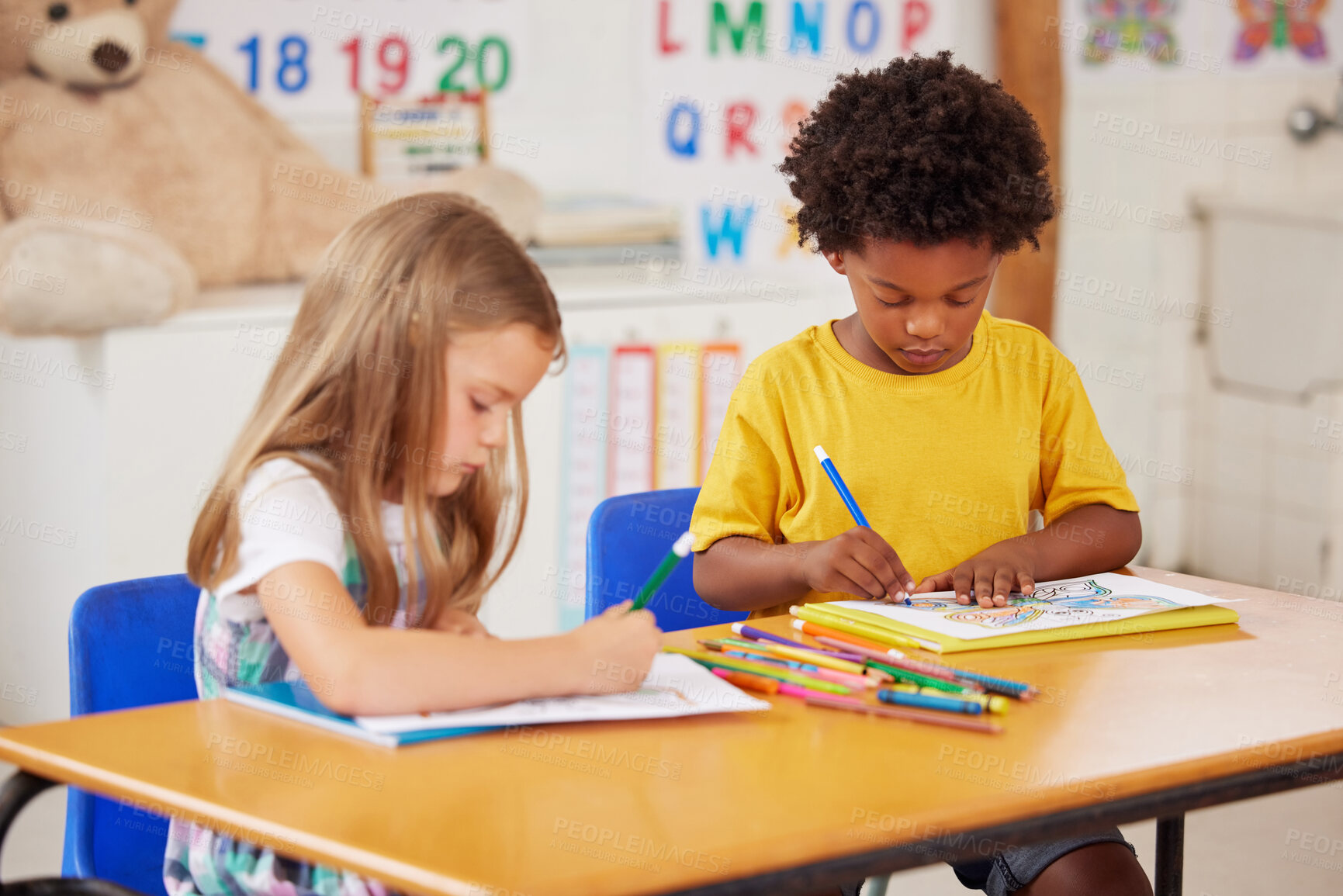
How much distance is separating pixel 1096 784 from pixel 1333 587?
350cm

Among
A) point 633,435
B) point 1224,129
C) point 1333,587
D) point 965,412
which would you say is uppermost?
point 1224,129

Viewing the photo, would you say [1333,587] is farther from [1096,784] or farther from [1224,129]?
[1096,784]

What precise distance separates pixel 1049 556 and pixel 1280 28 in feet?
10.6

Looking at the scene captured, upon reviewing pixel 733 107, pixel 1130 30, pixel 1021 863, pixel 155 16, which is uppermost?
pixel 1130 30

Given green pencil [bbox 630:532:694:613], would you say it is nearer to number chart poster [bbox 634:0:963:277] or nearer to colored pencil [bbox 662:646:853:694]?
colored pencil [bbox 662:646:853:694]

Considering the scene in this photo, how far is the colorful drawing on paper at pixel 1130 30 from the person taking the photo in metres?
4.03

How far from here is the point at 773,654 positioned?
46.8 inches

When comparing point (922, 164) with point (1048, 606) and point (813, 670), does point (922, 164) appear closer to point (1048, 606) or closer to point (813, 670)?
point (1048, 606)

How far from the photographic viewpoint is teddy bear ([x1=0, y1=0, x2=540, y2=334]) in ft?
8.49

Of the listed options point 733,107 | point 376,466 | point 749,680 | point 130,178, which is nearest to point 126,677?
point 376,466

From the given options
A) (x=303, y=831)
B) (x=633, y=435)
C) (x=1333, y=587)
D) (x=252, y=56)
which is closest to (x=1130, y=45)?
(x=1333, y=587)

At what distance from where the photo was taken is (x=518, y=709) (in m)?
1.01

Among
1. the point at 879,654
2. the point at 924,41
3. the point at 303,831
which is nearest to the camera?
the point at 303,831

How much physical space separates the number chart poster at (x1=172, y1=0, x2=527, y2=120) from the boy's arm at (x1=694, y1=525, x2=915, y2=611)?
73.7 inches
